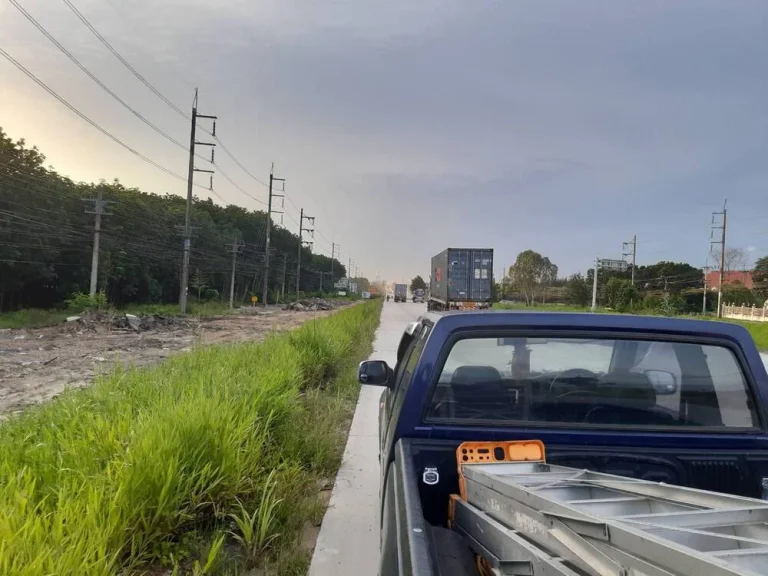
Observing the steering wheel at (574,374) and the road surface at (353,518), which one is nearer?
the steering wheel at (574,374)

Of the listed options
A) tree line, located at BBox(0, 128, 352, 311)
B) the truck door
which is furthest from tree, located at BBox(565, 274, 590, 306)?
the truck door

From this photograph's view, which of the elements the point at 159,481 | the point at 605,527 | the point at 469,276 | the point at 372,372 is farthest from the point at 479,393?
the point at 469,276

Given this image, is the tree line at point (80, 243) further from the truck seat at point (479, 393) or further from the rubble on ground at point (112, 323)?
the truck seat at point (479, 393)

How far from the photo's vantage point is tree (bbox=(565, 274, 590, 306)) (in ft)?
270

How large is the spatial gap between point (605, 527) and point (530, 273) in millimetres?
86698

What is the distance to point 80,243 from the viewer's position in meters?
45.3

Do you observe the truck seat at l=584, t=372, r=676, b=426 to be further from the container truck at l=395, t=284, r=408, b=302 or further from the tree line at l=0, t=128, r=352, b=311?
the container truck at l=395, t=284, r=408, b=302

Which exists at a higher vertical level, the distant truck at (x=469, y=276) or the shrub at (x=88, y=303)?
the distant truck at (x=469, y=276)

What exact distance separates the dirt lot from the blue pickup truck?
5278mm

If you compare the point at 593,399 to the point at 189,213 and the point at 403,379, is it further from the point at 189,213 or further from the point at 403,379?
the point at 189,213

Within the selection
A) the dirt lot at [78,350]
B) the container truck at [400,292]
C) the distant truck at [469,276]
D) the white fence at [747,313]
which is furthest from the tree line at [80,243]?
the white fence at [747,313]

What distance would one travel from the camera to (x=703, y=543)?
154 centimetres

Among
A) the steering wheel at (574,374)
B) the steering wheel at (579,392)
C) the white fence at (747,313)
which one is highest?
the white fence at (747,313)

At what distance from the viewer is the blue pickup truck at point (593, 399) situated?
2.54 meters
